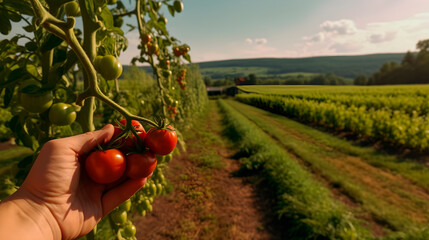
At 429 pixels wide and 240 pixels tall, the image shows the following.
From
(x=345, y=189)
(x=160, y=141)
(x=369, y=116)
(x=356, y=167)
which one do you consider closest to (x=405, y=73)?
(x=369, y=116)

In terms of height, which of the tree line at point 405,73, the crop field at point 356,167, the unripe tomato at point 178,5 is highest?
the unripe tomato at point 178,5

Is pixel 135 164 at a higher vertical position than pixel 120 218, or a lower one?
higher

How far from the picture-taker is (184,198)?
15.6 feet

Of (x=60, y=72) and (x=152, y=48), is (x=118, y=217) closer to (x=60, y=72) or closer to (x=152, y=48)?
(x=60, y=72)

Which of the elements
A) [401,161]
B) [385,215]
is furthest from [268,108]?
[385,215]

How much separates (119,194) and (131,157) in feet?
1.29

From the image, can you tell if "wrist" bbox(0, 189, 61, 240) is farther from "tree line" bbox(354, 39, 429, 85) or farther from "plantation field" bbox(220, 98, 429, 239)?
"tree line" bbox(354, 39, 429, 85)

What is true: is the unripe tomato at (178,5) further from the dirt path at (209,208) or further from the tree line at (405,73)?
the tree line at (405,73)

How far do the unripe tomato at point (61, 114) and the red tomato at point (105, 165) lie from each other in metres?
0.18

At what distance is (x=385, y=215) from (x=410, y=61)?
192 ft

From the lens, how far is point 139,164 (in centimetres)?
104

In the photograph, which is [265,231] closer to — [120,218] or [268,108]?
[120,218]

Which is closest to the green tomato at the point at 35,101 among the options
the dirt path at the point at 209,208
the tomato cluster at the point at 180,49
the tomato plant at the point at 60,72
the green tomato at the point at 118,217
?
the tomato plant at the point at 60,72

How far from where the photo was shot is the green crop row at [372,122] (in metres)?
7.60
